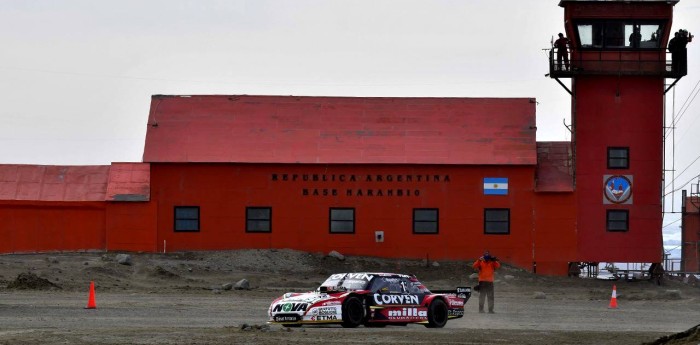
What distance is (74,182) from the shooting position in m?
62.1

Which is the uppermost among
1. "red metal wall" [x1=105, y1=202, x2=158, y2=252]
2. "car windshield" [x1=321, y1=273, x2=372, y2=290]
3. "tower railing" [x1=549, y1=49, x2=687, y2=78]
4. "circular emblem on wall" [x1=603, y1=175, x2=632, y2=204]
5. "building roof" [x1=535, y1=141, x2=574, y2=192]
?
"tower railing" [x1=549, y1=49, x2=687, y2=78]

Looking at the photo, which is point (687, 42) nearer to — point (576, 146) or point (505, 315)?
point (576, 146)

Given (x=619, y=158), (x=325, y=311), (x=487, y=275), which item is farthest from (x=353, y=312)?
(x=619, y=158)

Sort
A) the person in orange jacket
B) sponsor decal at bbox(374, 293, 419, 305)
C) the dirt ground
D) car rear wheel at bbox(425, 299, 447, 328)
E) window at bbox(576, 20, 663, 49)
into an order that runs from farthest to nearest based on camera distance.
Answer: window at bbox(576, 20, 663, 49), the person in orange jacket, car rear wheel at bbox(425, 299, 447, 328), sponsor decal at bbox(374, 293, 419, 305), the dirt ground

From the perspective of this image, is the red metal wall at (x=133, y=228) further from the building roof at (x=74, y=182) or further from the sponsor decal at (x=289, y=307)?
the sponsor decal at (x=289, y=307)

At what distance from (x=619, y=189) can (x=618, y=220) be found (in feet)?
4.09

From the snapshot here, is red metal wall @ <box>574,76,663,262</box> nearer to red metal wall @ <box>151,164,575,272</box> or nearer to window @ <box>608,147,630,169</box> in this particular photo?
window @ <box>608,147,630,169</box>

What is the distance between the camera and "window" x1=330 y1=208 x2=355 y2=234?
60625 millimetres

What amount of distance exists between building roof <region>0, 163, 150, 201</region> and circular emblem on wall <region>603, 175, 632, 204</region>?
734 inches

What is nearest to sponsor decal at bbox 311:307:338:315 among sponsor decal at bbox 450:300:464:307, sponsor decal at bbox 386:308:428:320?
sponsor decal at bbox 386:308:428:320

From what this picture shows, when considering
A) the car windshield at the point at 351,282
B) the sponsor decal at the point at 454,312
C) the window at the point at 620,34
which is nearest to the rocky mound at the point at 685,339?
the car windshield at the point at 351,282

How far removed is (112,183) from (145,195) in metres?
1.74

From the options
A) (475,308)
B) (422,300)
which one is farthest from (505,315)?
(422,300)

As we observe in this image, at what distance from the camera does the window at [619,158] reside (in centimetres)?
6056
